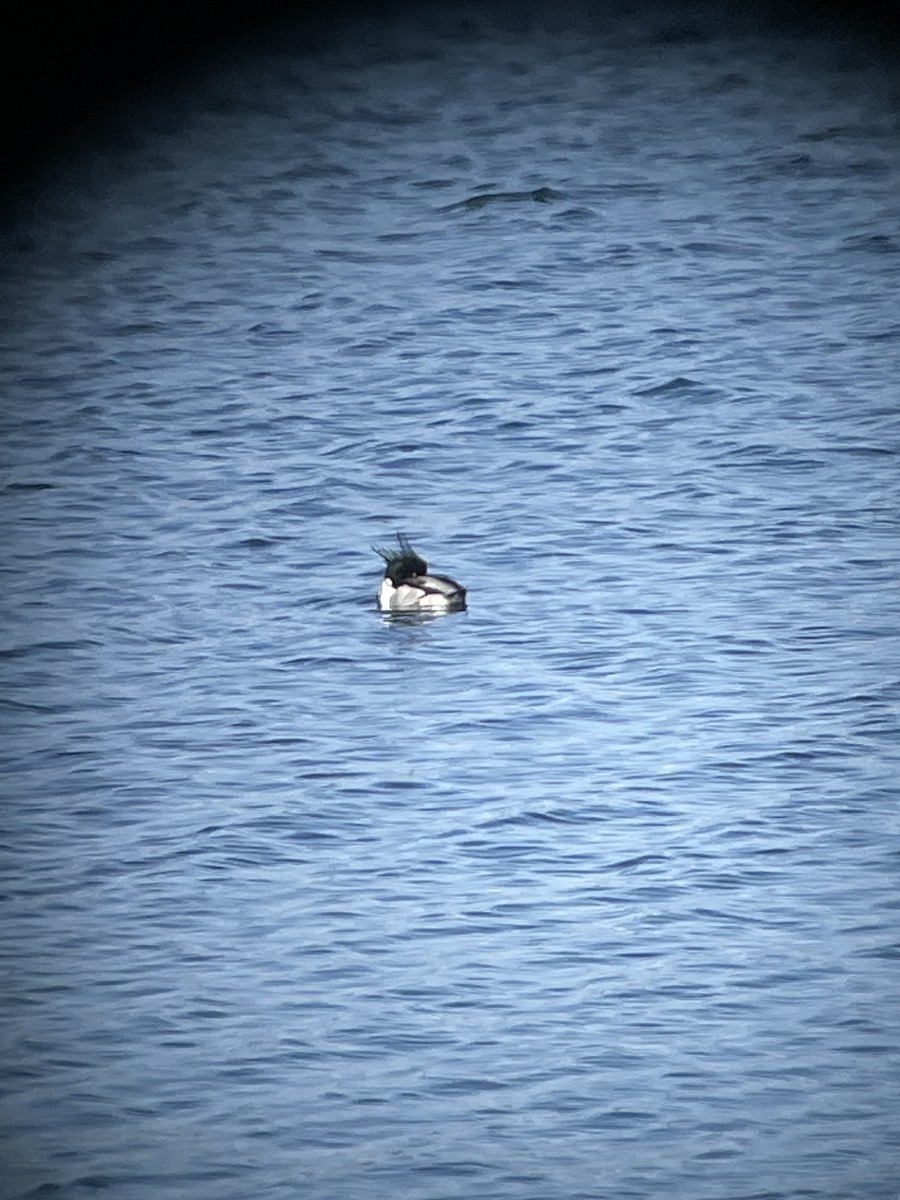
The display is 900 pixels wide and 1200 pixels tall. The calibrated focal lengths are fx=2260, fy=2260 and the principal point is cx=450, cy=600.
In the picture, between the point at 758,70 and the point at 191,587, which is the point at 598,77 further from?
the point at 191,587

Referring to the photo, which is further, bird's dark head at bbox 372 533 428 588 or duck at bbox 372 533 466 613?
bird's dark head at bbox 372 533 428 588

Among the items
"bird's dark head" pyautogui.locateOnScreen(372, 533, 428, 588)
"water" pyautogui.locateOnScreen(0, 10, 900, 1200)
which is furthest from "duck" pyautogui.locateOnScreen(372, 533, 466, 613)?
"water" pyautogui.locateOnScreen(0, 10, 900, 1200)

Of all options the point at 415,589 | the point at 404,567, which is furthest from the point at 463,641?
the point at 404,567

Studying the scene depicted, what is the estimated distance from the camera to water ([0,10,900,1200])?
26.8 feet

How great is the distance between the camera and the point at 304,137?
23.0 m

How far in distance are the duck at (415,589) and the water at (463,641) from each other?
15 centimetres

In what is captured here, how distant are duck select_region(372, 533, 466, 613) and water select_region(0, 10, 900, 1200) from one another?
6.0 inches

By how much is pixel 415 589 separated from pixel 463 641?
1.36 ft

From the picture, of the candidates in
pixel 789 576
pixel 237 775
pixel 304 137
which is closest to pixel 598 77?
pixel 304 137

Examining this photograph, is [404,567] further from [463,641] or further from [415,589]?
[463,641]

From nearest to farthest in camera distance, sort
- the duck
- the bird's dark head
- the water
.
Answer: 1. the water
2. the duck
3. the bird's dark head

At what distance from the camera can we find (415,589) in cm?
1316

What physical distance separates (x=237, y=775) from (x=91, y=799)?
2.39 feet

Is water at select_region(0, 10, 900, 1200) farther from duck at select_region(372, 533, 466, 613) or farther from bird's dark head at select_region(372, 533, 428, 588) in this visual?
bird's dark head at select_region(372, 533, 428, 588)
